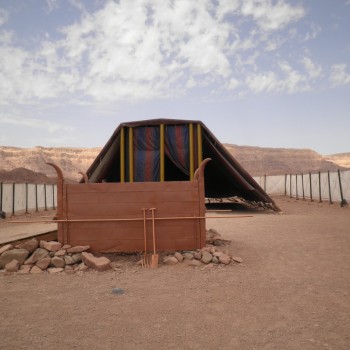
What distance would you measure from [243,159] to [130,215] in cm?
7780

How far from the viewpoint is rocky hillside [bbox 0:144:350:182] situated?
68688mm

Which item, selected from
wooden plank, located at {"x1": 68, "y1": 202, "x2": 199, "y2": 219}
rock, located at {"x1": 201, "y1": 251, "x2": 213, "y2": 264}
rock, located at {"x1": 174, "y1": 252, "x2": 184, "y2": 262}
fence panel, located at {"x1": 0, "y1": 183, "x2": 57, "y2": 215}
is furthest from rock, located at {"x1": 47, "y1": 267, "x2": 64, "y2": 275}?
fence panel, located at {"x1": 0, "y1": 183, "x2": 57, "y2": 215}

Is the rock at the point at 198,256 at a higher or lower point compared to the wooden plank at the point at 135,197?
lower

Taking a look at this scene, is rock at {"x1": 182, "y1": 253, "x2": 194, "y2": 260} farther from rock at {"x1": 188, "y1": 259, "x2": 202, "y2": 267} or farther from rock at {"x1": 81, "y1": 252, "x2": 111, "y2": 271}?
rock at {"x1": 81, "y1": 252, "x2": 111, "y2": 271}

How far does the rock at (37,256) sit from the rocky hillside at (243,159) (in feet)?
202

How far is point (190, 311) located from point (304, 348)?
1403 mm

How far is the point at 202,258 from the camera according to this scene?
6375mm

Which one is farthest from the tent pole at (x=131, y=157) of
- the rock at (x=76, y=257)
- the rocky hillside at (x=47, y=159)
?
the rocky hillside at (x=47, y=159)

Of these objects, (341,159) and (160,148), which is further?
(341,159)

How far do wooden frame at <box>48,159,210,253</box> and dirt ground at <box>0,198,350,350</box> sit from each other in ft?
2.11

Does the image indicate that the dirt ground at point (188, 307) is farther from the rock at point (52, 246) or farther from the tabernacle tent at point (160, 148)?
the tabernacle tent at point (160, 148)

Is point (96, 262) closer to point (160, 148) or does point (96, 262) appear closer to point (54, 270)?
point (54, 270)

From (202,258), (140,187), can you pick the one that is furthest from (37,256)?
(202,258)

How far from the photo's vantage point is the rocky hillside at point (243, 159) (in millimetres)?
68688
